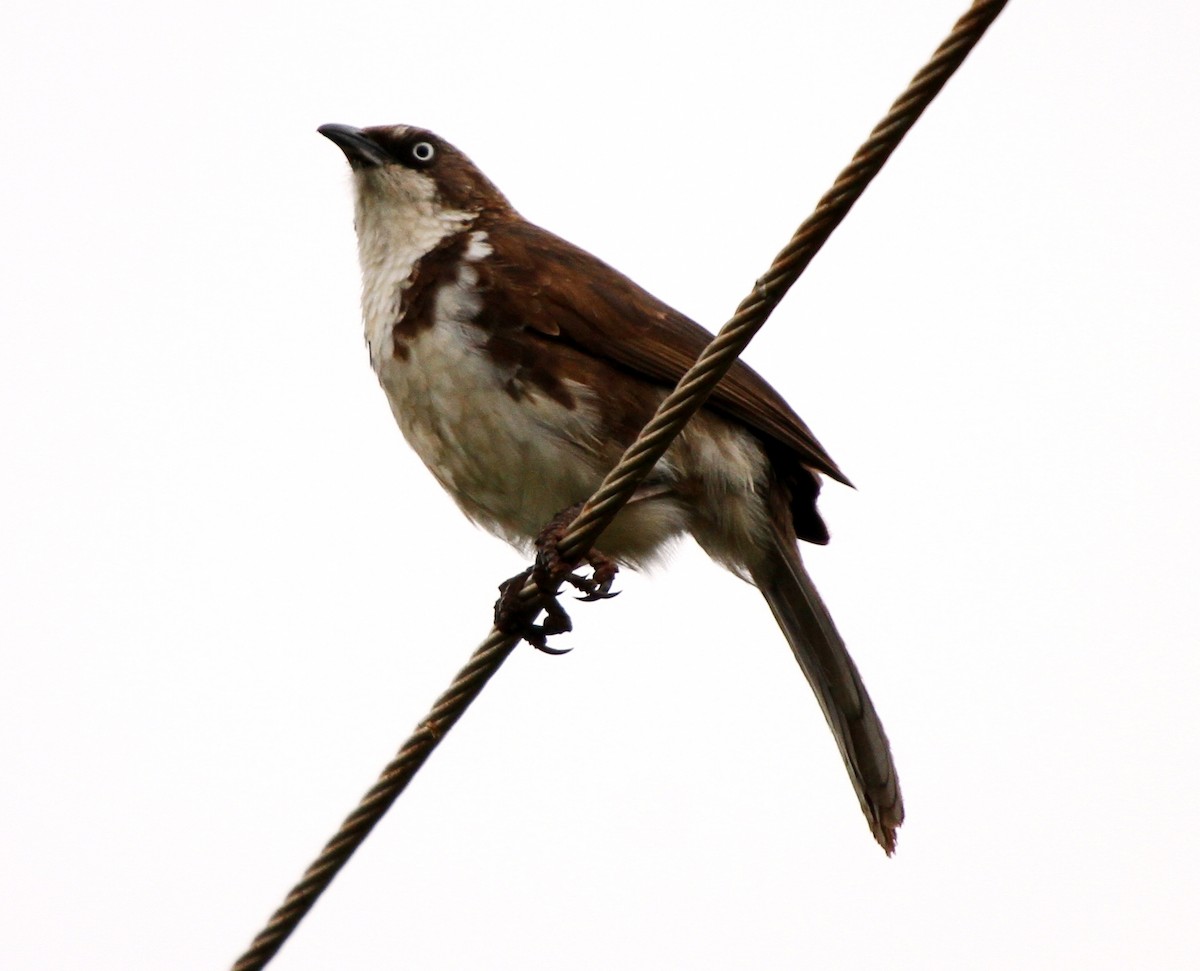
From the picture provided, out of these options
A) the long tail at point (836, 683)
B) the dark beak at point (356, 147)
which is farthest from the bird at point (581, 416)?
the dark beak at point (356, 147)

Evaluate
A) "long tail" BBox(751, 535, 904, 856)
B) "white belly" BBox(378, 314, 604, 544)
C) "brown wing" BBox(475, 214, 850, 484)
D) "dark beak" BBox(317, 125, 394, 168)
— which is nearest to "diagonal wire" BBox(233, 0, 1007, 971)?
"white belly" BBox(378, 314, 604, 544)

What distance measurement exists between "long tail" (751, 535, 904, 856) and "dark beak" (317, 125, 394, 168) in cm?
214

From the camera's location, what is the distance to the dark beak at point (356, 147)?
6.26 metres

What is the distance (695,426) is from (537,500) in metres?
0.59

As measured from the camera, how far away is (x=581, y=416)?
5289 mm

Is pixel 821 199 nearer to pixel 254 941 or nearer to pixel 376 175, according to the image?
pixel 254 941

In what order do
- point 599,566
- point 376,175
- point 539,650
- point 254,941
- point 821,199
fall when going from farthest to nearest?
point 376,175, point 539,650, point 599,566, point 254,941, point 821,199

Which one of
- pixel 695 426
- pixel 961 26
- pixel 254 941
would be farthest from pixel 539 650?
pixel 961 26

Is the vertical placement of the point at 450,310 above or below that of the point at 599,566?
above

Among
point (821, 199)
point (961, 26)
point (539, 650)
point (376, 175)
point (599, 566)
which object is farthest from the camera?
point (376, 175)

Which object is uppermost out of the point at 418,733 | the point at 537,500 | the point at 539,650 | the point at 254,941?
the point at 537,500

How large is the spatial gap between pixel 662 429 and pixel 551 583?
1.08m

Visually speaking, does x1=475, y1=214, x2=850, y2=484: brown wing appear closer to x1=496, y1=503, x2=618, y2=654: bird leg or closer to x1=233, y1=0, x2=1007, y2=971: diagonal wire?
x1=496, y1=503, x2=618, y2=654: bird leg

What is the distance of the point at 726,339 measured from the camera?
3713 millimetres
